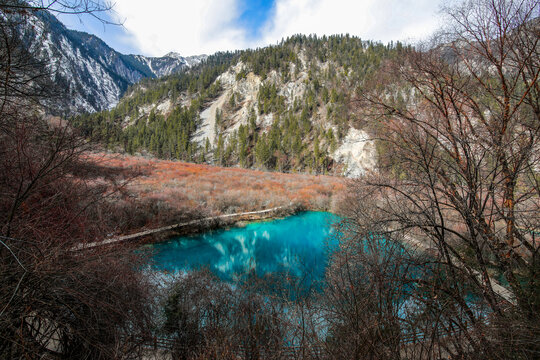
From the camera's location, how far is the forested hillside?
58.3 m

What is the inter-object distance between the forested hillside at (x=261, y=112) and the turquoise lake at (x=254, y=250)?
32.7 m

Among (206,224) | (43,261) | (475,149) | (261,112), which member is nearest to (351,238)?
(475,149)

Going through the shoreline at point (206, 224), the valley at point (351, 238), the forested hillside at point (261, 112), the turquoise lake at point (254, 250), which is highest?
the forested hillside at point (261, 112)

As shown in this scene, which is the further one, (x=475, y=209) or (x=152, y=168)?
(x=152, y=168)

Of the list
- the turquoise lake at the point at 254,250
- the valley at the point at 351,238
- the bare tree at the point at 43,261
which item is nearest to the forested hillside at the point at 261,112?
the turquoise lake at the point at 254,250

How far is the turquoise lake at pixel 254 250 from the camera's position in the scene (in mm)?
11656

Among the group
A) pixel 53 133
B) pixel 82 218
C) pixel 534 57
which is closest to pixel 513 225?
pixel 534 57

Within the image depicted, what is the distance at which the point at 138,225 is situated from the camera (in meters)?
15.1

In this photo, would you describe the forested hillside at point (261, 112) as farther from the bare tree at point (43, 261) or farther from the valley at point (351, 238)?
the bare tree at point (43, 261)

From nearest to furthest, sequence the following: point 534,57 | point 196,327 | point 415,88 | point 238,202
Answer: point 534,57
point 415,88
point 196,327
point 238,202

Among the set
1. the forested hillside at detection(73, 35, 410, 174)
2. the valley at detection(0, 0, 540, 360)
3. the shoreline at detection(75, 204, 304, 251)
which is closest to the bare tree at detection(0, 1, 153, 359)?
the valley at detection(0, 0, 540, 360)

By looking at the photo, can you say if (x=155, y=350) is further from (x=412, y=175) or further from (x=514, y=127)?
(x=514, y=127)

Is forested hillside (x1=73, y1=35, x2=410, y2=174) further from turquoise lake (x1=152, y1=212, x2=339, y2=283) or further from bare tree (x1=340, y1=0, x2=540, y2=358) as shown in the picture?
bare tree (x1=340, y1=0, x2=540, y2=358)

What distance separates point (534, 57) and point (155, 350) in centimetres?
826
